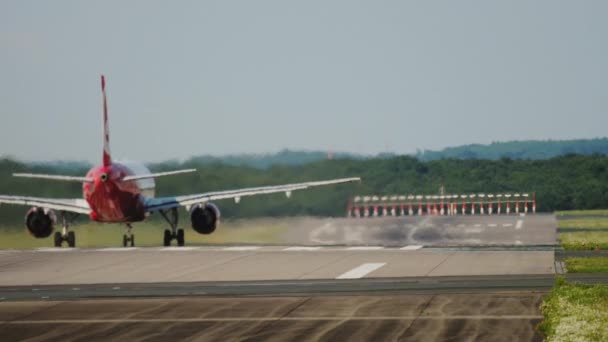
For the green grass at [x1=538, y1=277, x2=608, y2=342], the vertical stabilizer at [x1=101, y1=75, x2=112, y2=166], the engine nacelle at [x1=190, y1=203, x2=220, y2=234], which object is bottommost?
the green grass at [x1=538, y1=277, x2=608, y2=342]

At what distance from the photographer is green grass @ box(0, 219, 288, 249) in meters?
63.3

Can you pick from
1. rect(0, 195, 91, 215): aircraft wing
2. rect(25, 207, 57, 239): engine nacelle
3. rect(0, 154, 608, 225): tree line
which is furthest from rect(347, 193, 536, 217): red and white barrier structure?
rect(0, 195, 91, 215): aircraft wing

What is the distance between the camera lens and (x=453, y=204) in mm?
98812

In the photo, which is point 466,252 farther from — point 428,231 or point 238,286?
point 428,231

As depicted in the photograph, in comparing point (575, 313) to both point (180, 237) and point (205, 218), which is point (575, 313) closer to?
point (205, 218)

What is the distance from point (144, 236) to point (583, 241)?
2256cm

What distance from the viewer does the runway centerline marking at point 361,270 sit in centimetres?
3697

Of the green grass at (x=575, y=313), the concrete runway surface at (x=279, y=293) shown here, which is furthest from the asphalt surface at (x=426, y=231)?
the green grass at (x=575, y=313)

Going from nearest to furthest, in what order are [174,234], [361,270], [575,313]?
[575,313], [361,270], [174,234]

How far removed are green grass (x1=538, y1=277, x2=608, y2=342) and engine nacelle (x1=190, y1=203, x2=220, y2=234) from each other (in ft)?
97.8

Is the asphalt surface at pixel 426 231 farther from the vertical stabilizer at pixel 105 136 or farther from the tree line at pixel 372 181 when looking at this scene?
the vertical stabilizer at pixel 105 136

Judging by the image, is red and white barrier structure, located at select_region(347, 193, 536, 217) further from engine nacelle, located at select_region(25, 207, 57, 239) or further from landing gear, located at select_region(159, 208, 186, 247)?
engine nacelle, located at select_region(25, 207, 57, 239)

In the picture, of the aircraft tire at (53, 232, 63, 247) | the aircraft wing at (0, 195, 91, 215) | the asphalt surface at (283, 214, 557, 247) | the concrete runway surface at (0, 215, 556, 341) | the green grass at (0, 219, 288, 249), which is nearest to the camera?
the concrete runway surface at (0, 215, 556, 341)

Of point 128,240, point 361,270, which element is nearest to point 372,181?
point 128,240
